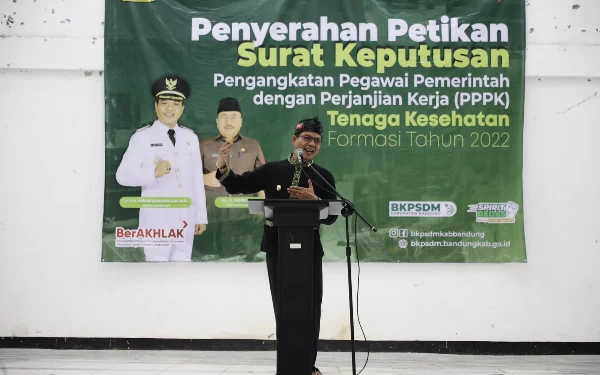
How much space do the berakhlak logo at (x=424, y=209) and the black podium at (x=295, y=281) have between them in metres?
1.96

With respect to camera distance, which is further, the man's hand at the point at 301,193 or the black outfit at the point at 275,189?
the black outfit at the point at 275,189

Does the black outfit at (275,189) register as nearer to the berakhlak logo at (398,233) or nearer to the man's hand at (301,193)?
the man's hand at (301,193)

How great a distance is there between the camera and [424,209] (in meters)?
4.35

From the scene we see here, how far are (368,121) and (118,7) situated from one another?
2140 millimetres

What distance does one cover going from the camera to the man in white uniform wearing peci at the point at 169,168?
434 cm

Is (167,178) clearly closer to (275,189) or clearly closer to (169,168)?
(169,168)

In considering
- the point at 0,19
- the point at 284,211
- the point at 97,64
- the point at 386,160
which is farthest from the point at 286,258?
the point at 0,19

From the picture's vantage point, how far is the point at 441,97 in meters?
4.39

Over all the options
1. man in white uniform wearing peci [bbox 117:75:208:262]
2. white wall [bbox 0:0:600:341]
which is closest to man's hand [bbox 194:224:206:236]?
man in white uniform wearing peci [bbox 117:75:208:262]

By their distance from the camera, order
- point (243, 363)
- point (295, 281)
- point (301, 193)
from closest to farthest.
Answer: point (295, 281), point (301, 193), point (243, 363)

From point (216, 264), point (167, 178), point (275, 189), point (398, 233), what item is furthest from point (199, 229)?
point (398, 233)

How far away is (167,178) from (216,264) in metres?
0.77

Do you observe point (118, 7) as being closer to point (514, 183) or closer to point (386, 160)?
point (386, 160)

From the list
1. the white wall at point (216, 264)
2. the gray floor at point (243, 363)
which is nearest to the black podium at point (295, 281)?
the gray floor at point (243, 363)
